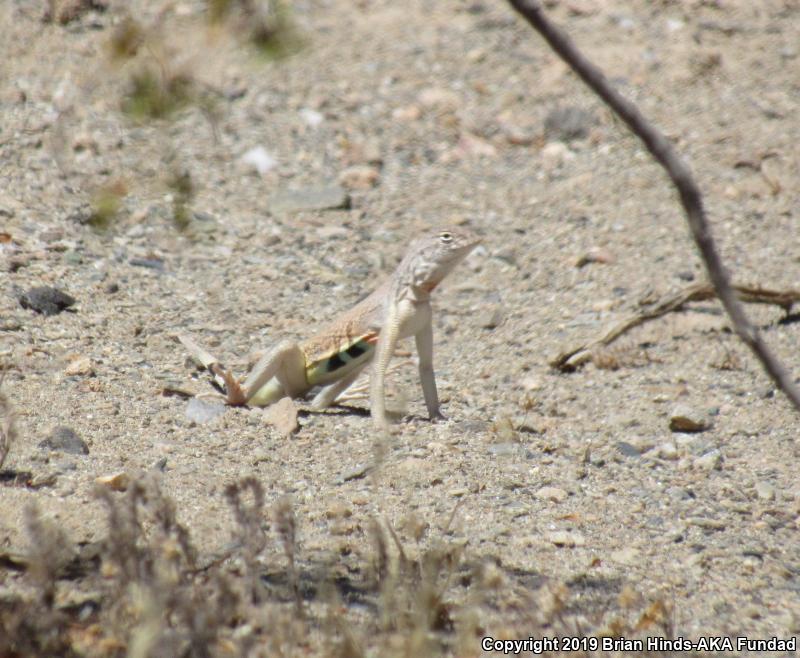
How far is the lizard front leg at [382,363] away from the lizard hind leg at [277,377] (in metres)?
0.48

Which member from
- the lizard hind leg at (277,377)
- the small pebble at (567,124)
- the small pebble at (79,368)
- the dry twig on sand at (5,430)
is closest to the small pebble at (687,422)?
the lizard hind leg at (277,377)

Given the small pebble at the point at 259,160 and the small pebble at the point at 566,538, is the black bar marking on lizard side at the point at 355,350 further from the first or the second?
the small pebble at the point at 259,160

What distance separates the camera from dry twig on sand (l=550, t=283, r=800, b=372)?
20.4ft

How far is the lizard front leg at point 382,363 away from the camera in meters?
5.23

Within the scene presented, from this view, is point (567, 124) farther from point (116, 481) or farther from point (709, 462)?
point (116, 481)

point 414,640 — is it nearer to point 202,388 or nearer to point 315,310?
point 202,388

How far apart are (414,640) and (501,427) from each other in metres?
2.45

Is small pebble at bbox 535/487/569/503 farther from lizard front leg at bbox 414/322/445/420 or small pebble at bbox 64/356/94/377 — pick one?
small pebble at bbox 64/356/94/377

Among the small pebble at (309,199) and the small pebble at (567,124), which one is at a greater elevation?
the small pebble at (567,124)

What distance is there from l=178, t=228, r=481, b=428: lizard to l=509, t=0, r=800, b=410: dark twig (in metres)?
2.16

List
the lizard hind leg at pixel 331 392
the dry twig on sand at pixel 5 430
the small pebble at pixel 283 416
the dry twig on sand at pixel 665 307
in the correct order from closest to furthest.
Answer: the dry twig on sand at pixel 5 430, the small pebble at pixel 283 416, the lizard hind leg at pixel 331 392, the dry twig on sand at pixel 665 307

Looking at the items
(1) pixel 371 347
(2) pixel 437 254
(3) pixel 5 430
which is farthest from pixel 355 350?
(3) pixel 5 430

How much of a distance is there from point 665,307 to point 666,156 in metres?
3.57

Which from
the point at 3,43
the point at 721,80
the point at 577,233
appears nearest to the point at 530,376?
the point at 577,233
